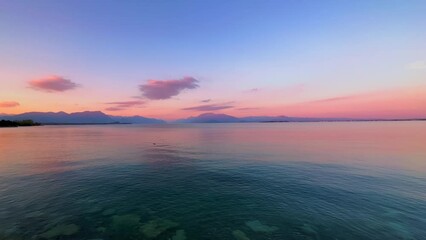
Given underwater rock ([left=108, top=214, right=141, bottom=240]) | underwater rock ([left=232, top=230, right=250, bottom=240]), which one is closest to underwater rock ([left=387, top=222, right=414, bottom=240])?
underwater rock ([left=232, top=230, right=250, bottom=240])

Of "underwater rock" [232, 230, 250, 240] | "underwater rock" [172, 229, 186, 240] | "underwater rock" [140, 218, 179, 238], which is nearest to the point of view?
"underwater rock" [232, 230, 250, 240]

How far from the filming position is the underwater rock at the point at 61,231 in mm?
17641

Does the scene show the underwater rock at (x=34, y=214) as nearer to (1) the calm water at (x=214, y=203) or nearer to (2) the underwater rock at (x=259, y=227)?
(1) the calm water at (x=214, y=203)

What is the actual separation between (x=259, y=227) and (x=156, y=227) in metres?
9.40

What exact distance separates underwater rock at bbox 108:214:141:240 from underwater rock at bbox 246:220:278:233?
398 inches

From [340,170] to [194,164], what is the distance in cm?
2886

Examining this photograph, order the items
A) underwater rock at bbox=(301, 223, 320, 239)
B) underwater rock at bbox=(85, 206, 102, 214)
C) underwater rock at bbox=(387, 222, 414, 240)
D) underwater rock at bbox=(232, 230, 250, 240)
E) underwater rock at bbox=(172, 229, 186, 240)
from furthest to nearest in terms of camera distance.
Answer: underwater rock at bbox=(85, 206, 102, 214), underwater rock at bbox=(301, 223, 320, 239), underwater rock at bbox=(387, 222, 414, 240), underwater rock at bbox=(172, 229, 186, 240), underwater rock at bbox=(232, 230, 250, 240)

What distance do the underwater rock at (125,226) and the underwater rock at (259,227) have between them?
10112 millimetres

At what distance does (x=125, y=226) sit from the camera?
1948 cm

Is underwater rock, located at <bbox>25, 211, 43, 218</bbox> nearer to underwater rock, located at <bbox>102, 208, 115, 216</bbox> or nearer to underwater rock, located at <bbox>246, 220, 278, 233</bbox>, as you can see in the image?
underwater rock, located at <bbox>102, 208, 115, 216</bbox>

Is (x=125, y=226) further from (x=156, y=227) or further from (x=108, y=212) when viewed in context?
(x=108, y=212)

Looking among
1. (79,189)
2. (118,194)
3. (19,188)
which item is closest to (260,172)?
(118,194)

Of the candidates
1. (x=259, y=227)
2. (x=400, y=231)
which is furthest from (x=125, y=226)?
(x=400, y=231)

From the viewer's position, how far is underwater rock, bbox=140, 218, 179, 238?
18417mm
